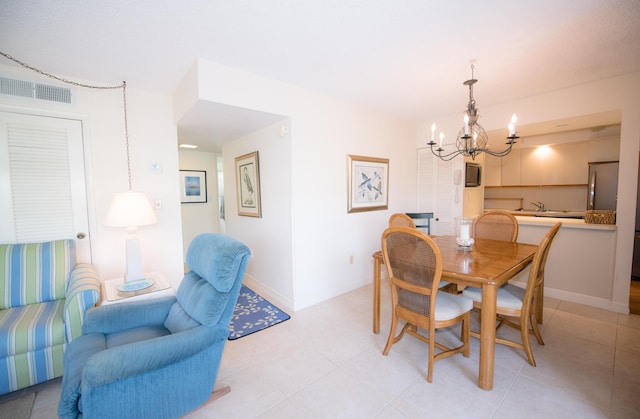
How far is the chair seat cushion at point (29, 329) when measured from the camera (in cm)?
163

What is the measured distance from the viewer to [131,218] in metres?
2.21

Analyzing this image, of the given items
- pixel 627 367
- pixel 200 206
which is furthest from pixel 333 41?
pixel 200 206

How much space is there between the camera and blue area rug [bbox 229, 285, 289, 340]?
2.55 meters

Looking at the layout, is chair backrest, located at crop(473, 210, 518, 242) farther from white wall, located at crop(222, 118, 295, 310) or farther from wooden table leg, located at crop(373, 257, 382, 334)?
white wall, located at crop(222, 118, 295, 310)

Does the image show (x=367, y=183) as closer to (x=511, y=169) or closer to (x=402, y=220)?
(x=402, y=220)

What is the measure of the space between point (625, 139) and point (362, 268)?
305 cm

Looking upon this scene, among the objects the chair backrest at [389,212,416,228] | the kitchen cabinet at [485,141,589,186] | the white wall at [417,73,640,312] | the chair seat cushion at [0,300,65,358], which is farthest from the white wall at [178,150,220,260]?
the kitchen cabinet at [485,141,589,186]

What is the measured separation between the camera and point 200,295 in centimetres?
162

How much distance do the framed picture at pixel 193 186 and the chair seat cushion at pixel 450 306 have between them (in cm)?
437

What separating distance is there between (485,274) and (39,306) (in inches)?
126

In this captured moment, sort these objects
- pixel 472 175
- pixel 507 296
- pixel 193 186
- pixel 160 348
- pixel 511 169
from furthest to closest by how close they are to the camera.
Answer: pixel 511 169 < pixel 193 186 < pixel 472 175 < pixel 507 296 < pixel 160 348

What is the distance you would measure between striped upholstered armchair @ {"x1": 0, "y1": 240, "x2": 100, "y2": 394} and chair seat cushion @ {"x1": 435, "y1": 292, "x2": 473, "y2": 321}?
2.41 m

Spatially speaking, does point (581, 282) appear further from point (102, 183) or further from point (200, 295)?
point (102, 183)

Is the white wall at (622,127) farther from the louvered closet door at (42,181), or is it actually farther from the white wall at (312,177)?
the louvered closet door at (42,181)
